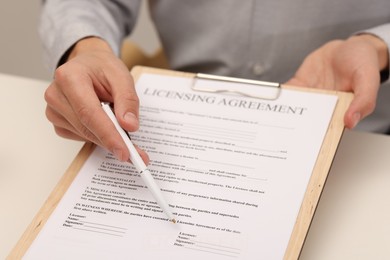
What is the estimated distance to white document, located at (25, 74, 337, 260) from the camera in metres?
0.57

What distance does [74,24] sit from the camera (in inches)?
34.3

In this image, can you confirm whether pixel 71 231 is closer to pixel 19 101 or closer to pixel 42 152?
pixel 42 152

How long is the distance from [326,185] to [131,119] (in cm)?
23

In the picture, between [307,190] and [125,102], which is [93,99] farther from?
[307,190]

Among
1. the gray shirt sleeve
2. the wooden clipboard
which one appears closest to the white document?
the wooden clipboard

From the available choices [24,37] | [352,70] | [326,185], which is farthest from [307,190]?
[24,37]

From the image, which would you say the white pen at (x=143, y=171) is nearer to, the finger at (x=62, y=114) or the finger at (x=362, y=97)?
the finger at (x=62, y=114)

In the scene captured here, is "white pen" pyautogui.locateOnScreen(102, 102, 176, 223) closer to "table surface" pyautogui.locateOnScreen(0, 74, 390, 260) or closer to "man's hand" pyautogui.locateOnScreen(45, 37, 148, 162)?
"man's hand" pyautogui.locateOnScreen(45, 37, 148, 162)

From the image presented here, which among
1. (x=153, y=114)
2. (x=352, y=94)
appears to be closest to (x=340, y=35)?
(x=352, y=94)

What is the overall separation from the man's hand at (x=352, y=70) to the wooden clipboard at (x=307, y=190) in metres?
0.02

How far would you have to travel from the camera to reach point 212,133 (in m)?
0.68

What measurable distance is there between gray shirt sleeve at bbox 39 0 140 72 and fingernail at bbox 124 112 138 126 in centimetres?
26

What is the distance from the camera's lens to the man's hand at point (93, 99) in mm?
618

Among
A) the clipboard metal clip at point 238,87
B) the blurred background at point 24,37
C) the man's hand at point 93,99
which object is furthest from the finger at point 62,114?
the blurred background at point 24,37
